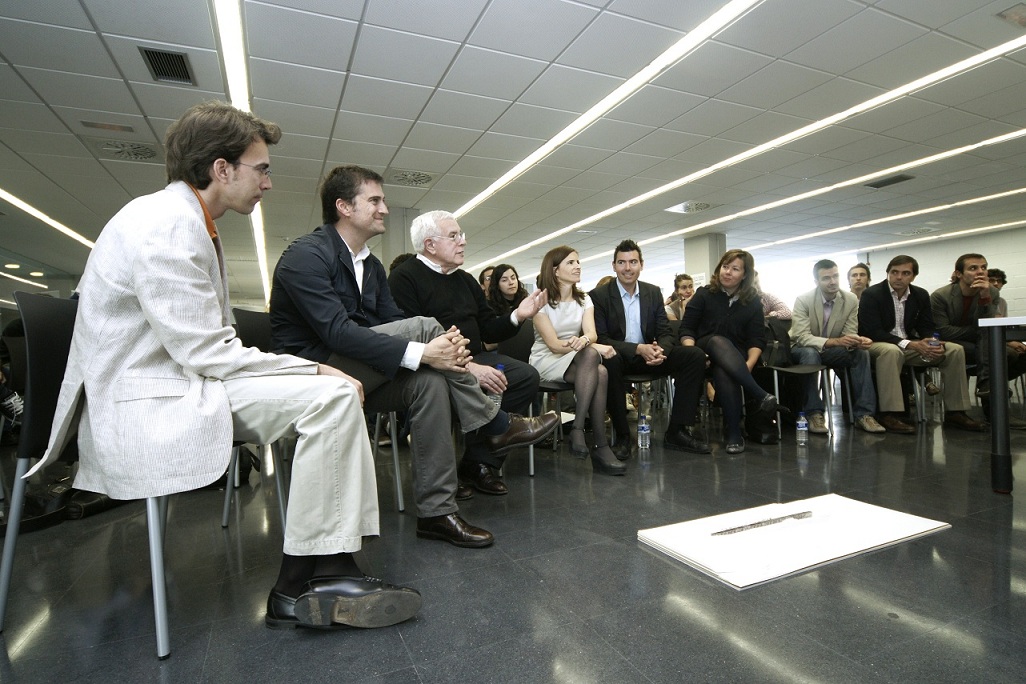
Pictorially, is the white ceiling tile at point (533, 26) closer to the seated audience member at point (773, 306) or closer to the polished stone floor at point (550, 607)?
the seated audience member at point (773, 306)

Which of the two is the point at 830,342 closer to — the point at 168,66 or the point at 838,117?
the point at 838,117

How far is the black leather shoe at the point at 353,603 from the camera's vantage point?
3.60 ft

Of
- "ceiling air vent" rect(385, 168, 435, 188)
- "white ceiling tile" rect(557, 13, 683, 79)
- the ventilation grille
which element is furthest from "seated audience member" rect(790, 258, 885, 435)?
the ventilation grille

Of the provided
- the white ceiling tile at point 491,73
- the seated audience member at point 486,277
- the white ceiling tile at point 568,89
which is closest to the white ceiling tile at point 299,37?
the white ceiling tile at point 491,73

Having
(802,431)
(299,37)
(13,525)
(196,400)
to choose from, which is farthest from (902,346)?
(299,37)

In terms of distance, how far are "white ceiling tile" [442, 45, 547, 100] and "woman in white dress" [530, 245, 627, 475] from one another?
75.3 inches

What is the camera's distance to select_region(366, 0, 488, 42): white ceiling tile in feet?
10.8

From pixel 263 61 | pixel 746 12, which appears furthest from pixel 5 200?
pixel 746 12

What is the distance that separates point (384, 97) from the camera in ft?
14.6

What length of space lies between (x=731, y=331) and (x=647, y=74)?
2314 mm

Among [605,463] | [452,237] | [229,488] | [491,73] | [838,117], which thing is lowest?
[605,463]

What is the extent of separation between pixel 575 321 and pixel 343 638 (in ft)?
6.87

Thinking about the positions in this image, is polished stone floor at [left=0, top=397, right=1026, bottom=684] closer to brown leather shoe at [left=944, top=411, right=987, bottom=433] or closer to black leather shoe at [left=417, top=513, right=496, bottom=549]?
black leather shoe at [left=417, top=513, right=496, bottom=549]

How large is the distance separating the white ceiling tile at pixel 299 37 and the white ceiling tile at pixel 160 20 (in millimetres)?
265
